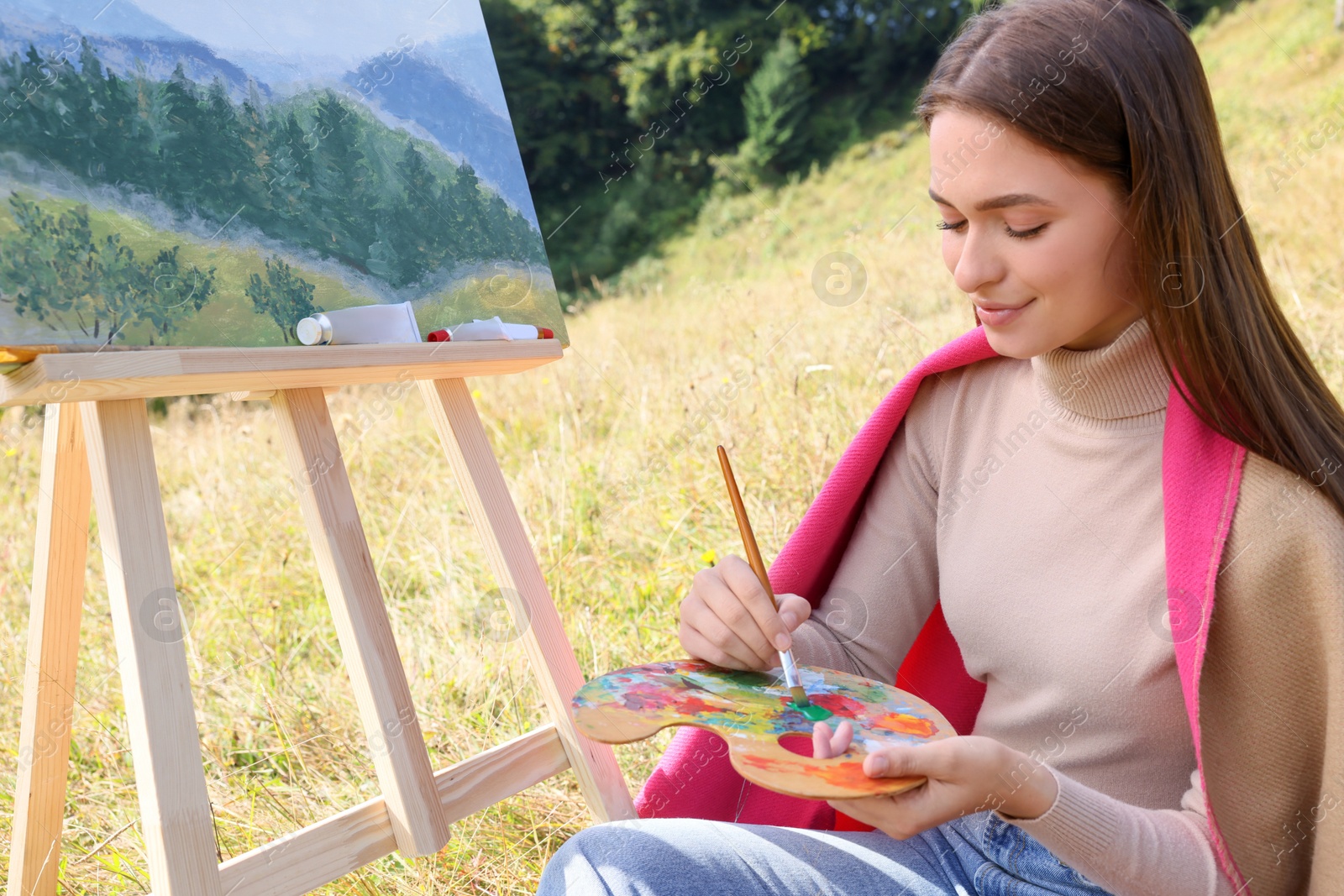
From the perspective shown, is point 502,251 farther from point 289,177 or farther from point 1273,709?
point 1273,709

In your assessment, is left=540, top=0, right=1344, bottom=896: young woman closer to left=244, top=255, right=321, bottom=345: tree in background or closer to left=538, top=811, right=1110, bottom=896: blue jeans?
left=538, top=811, right=1110, bottom=896: blue jeans

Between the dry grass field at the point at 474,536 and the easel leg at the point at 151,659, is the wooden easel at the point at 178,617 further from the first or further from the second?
the dry grass field at the point at 474,536

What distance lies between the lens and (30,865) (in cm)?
140

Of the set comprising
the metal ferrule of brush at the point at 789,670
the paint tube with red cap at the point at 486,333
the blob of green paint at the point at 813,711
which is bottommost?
the blob of green paint at the point at 813,711

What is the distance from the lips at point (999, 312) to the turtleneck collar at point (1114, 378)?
0.12 meters

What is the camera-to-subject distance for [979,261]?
3.96 ft

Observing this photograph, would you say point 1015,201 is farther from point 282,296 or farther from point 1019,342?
point 282,296

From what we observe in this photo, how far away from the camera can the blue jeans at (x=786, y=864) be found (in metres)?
1.16

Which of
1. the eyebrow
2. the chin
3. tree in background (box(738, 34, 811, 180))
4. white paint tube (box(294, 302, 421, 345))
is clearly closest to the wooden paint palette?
the chin

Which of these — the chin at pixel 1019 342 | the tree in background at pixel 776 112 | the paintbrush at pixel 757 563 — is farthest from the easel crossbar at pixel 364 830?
the tree in background at pixel 776 112

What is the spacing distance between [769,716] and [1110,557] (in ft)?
1.63

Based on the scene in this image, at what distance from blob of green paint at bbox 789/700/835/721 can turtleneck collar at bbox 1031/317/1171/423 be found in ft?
1.77

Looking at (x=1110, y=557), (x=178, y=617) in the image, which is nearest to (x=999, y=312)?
(x=1110, y=557)

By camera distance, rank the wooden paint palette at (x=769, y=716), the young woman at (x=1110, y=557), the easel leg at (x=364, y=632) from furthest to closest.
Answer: the easel leg at (x=364, y=632) → the young woman at (x=1110, y=557) → the wooden paint palette at (x=769, y=716)
